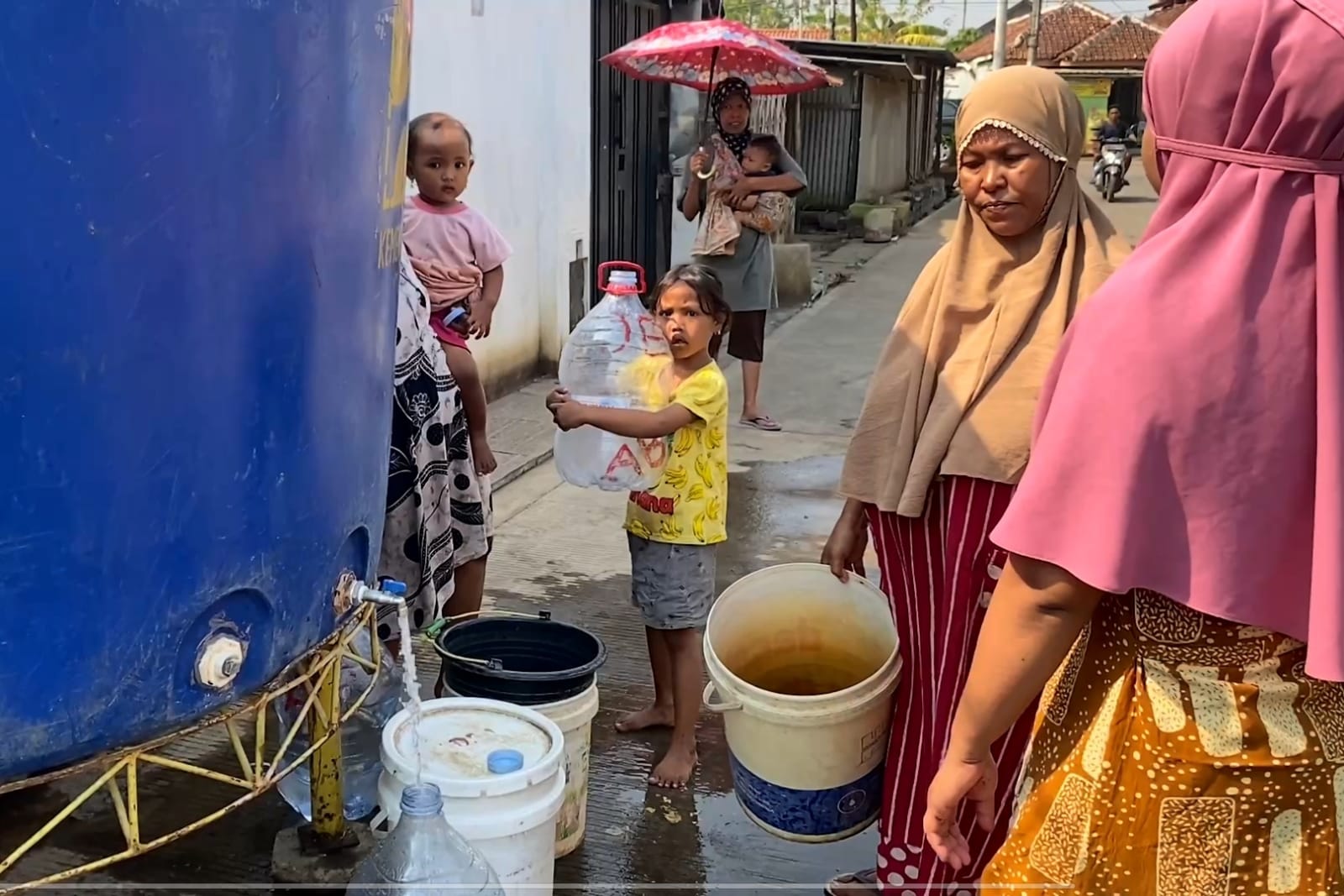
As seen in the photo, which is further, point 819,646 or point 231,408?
point 819,646

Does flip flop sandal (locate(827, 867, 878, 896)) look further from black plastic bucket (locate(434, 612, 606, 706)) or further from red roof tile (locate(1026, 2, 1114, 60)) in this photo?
red roof tile (locate(1026, 2, 1114, 60))

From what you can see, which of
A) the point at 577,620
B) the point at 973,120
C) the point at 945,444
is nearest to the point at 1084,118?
the point at 973,120

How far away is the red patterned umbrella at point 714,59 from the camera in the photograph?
6.18 metres

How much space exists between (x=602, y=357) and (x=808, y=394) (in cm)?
421

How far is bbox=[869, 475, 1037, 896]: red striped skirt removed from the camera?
2.09 metres

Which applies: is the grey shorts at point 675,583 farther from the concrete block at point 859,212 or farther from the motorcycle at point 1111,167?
the motorcycle at point 1111,167

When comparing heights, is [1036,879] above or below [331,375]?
below

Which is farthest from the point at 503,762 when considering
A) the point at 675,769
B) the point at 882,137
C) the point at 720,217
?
the point at 882,137

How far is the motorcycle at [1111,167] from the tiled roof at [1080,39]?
948 cm

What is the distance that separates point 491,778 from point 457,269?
1.52 meters

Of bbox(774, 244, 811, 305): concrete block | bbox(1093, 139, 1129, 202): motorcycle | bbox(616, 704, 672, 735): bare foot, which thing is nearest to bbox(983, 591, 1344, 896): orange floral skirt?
bbox(616, 704, 672, 735): bare foot

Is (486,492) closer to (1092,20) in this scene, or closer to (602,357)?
(602,357)

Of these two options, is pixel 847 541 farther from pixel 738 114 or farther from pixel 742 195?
pixel 738 114

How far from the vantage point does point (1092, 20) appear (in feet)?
128
